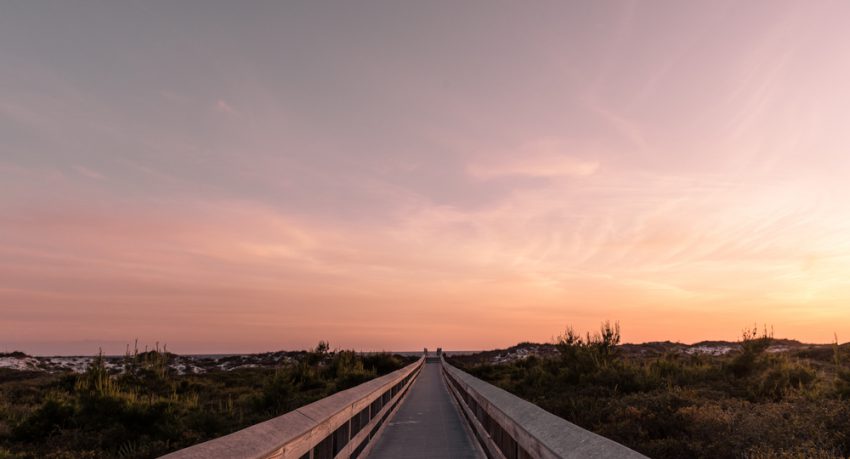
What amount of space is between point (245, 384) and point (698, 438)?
30323mm

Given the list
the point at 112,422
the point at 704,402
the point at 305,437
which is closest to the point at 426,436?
the point at 704,402

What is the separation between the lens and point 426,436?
14031mm

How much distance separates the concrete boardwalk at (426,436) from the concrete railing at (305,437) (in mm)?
1064

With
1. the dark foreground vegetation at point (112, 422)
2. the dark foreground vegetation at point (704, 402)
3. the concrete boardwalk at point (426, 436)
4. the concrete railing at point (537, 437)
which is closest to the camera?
the concrete railing at point (537, 437)

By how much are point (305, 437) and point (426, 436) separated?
9.41 metres

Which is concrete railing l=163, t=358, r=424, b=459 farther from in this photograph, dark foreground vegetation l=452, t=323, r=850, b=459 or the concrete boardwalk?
dark foreground vegetation l=452, t=323, r=850, b=459

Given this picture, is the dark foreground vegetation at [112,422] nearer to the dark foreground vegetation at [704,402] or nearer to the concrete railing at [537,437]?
the concrete railing at [537,437]

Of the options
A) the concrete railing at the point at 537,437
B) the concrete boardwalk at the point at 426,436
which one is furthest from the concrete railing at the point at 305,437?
the concrete railing at the point at 537,437

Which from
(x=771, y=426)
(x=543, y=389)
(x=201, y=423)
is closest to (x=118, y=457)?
(x=201, y=423)

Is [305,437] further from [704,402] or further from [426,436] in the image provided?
[704,402]

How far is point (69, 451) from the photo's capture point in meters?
13.7

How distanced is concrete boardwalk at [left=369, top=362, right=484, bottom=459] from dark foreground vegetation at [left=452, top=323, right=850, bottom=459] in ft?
8.92

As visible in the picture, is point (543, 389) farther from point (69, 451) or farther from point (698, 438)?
point (69, 451)

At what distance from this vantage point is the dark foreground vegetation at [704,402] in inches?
388
